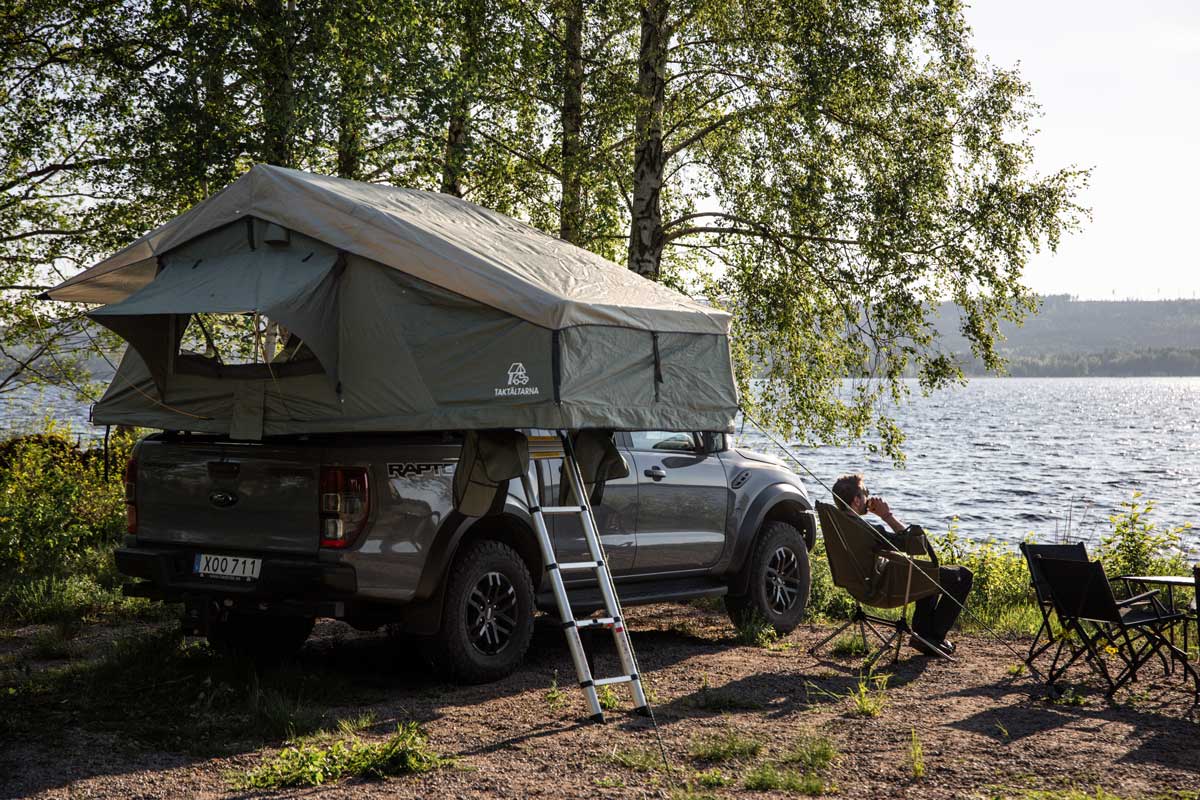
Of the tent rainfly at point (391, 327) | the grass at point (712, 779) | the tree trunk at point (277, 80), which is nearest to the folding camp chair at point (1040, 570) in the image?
→ the tent rainfly at point (391, 327)

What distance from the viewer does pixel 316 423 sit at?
628 centimetres

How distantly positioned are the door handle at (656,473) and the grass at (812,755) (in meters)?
2.91

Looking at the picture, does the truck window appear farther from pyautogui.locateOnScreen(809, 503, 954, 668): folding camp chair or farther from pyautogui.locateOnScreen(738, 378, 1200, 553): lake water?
pyautogui.locateOnScreen(738, 378, 1200, 553): lake water

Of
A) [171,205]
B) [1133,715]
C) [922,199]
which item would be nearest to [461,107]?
[171,205]

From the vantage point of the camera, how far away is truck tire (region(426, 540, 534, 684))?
684 cm

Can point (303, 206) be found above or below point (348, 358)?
above

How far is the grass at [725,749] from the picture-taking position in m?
5.55

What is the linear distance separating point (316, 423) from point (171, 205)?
28.9ft

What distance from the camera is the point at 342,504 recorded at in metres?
6.38

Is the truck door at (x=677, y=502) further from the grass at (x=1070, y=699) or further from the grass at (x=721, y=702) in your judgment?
the grass at (x=1070, y=699)

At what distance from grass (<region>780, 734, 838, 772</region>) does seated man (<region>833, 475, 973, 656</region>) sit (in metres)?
2.84

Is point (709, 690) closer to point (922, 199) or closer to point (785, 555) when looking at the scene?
point (785, 555)

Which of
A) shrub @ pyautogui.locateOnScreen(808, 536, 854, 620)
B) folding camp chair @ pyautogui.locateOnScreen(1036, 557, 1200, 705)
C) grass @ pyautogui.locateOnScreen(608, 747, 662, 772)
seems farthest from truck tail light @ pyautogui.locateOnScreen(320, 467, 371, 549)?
shrub @ pyautogui.locateOnScreen(808, 536, 854, 620)

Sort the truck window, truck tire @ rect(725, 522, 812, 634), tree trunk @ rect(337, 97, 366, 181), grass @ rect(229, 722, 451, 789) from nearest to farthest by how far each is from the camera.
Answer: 1. grass @ rect(229, 722, 451, 789)
2. the truck window
3. truck tire @ rect(725, 522, 812, 634)
4. tree trunk @ rect(337, 97, 366, 181)
